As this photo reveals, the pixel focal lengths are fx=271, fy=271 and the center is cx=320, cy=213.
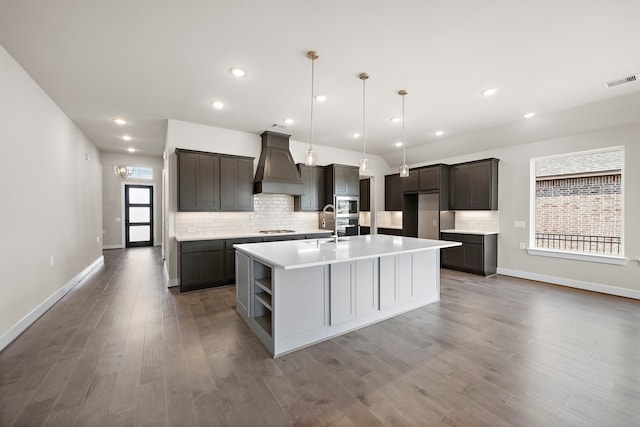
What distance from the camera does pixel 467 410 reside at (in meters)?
1.82

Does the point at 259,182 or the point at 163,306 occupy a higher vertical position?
the point at 259,182

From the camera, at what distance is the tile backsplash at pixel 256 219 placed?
5.03m

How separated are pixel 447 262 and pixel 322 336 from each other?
4431mm

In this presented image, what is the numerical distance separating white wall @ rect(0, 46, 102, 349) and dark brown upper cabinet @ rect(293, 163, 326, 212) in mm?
4003

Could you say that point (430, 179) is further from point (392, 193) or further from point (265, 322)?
point (265, 322)

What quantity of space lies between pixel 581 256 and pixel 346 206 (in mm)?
4344

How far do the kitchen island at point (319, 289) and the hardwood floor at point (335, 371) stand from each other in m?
0.17

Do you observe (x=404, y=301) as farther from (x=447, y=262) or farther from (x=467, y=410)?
(x=447, y=262)

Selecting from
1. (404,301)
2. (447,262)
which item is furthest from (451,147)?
(404,301)

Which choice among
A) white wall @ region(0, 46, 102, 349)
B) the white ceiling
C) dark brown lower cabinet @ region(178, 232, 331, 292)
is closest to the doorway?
white wall @ region(0, 46, 102, 349)

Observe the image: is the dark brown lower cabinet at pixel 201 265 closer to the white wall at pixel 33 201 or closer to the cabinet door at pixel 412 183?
the white wall at pixel 33 201

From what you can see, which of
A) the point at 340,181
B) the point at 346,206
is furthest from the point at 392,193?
the point at 340,181

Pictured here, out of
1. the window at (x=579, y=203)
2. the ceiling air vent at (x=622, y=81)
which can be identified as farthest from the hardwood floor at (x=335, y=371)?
the ceiling air vent at (x=622, y=81)

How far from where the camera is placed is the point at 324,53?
9.01 feet
